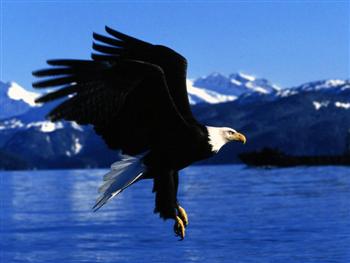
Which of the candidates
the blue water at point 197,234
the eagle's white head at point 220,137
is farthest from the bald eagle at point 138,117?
the blue water at point 197,234

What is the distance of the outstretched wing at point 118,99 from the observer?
22.5 feet

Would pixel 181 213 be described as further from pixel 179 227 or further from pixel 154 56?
pixel 154 56

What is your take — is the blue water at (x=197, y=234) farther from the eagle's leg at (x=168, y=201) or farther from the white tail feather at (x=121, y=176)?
the eagle's leg at (x=168, y=201)

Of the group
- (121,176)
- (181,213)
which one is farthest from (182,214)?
(121,176)

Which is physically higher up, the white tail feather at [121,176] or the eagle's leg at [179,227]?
the white tail feather at [121,176]

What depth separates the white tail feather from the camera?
7.96m

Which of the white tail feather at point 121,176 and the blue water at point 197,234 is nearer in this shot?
the white tail feather at point 121,176

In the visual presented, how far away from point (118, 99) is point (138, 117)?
3.20 feet

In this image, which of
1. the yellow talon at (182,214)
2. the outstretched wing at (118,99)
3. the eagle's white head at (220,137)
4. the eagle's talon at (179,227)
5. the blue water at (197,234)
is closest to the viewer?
the outstretched wing at (118,99)

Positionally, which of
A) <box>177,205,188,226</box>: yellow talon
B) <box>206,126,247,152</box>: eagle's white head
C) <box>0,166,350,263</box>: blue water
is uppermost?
<box>206,126,247,152</box>: eagle's white head

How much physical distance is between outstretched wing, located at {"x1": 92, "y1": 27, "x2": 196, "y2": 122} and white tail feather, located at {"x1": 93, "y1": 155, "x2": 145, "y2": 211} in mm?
775

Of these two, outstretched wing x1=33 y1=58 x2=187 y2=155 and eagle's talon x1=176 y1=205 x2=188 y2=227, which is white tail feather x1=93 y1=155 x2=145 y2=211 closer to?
outstretched wing x1=33 y1=58 x2=187 y2=155

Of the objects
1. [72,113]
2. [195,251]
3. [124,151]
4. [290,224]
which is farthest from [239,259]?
[72,113]

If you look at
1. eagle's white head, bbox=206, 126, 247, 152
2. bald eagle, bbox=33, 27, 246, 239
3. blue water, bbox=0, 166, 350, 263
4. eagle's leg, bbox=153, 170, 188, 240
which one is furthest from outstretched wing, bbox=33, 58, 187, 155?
blue water, bbox=0, 166, 350, 263
